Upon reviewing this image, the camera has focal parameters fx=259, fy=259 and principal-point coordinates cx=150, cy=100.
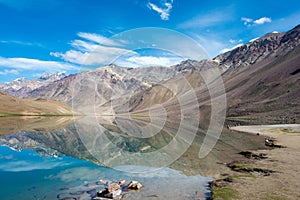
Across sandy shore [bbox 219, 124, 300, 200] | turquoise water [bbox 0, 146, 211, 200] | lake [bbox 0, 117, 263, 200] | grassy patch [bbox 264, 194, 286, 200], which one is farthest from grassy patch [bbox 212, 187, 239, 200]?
grassy patch [bbox 264, 194, 286, 200]

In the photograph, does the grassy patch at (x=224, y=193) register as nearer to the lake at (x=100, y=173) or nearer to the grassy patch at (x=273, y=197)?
the lake at (x=100, y=173)

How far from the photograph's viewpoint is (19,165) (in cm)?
3444

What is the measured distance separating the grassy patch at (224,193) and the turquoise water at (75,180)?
0.88 m

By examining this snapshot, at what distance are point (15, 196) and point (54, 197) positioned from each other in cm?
321

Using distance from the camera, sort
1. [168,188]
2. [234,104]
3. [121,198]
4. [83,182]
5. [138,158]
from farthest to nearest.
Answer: [234,104] < [138,158] < [83,182] < [168,188] < [121,198]

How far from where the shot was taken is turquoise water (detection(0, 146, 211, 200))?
69.5ft

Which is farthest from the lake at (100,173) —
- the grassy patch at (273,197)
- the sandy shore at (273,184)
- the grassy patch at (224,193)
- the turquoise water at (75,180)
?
the grassy patch at (273,197)

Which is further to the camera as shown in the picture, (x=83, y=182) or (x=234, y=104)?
(x=234, y=104)

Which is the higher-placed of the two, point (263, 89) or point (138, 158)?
point (263, 89)

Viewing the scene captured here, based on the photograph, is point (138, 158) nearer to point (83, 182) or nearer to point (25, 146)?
point (83, 182)

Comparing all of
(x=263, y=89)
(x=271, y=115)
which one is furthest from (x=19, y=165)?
(x=263, y=89)

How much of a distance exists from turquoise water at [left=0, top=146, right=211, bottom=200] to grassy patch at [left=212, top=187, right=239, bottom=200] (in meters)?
0.88

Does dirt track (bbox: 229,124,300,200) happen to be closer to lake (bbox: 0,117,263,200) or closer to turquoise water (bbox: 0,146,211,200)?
lake (bbox: 0,117,263,200)

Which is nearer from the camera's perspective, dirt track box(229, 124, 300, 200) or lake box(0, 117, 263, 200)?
dirt track box(229, 124, 300, 200)
